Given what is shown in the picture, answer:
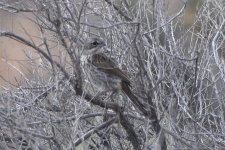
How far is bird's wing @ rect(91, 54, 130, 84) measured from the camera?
21.9 feet

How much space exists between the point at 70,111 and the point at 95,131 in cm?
34

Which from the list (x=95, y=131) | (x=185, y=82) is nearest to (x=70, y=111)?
(x=95, y=131)

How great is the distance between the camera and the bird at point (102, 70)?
6.68 metres

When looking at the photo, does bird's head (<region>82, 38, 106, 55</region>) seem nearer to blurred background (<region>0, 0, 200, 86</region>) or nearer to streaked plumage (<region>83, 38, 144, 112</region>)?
streaked plumage (<region>83, 38, 144, 112</region>)

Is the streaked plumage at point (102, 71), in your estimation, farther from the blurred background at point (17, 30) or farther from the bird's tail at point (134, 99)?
the blurred background at point (17, 30)

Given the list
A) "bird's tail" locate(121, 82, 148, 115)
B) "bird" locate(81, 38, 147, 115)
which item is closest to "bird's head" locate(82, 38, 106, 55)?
"bird" locate(81, 38, 147, 115)

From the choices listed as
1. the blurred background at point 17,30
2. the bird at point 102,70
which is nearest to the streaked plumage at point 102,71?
the bird at point 102,70

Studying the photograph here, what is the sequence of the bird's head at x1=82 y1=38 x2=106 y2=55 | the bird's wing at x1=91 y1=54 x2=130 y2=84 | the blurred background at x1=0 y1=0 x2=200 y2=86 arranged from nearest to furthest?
1. the blurred background at x1=0 y1=0 x2=200 y2=86
2. the bird's wing at x1=91 y1=54 x2=130 y2=84
3. the bird's head at x1=82 y1=38 x2=106 y2=55

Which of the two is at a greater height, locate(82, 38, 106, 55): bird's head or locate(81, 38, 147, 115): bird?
locate(82, 38, 106, 55): bird's head

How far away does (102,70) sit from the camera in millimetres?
7016

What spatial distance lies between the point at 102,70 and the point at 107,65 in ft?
0.87

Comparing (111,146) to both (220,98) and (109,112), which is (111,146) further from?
(220,98)

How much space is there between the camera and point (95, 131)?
623 cm

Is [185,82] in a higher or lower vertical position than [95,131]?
higher
